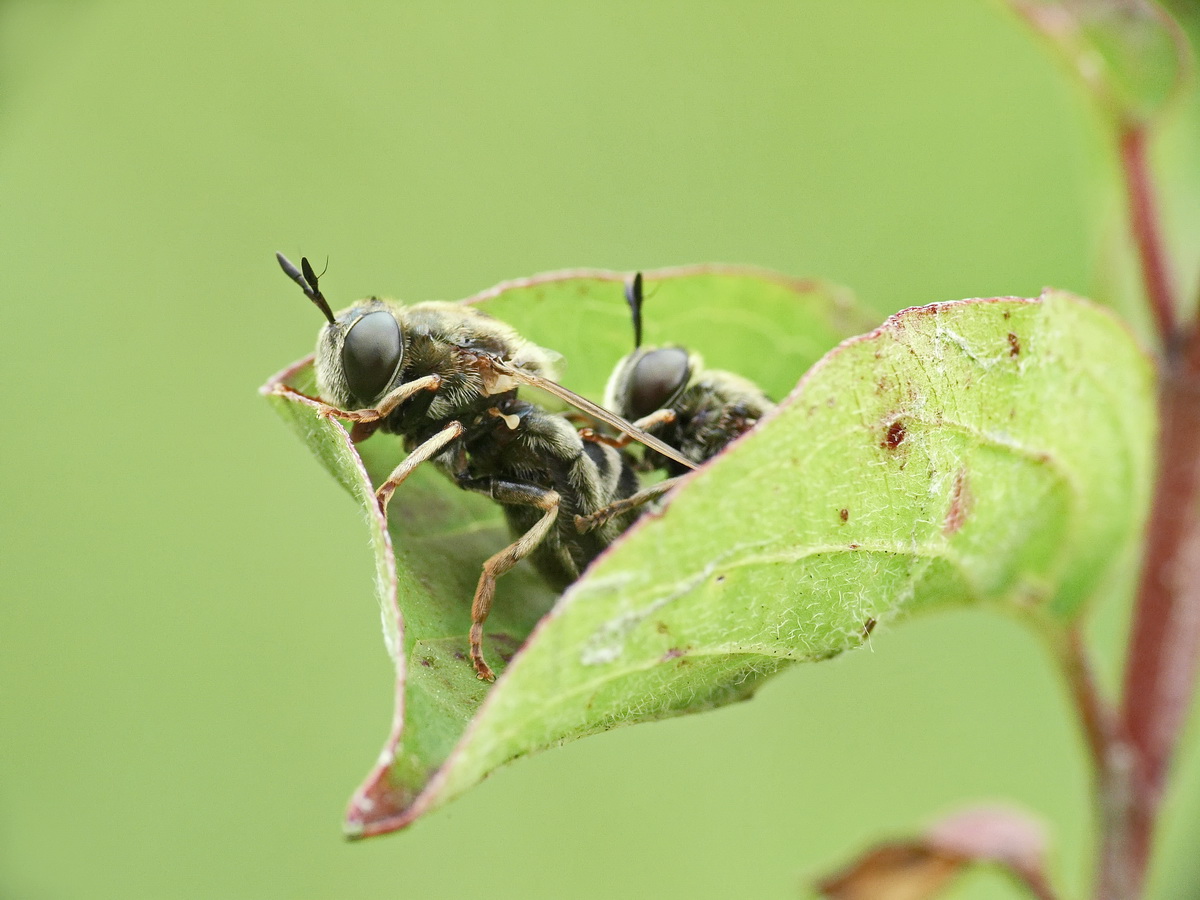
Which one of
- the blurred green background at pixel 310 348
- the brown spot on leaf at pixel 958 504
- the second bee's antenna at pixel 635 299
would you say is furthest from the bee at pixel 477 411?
the blurred green background at pixel 310 348

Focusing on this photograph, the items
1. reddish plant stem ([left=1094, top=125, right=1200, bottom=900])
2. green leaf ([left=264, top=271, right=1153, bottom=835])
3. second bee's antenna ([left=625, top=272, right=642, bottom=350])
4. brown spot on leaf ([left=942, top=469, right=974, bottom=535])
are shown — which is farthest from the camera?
second bee's antenna ([left=625, top=272, right=642, bottom=350])

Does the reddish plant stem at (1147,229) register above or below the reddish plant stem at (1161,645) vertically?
above

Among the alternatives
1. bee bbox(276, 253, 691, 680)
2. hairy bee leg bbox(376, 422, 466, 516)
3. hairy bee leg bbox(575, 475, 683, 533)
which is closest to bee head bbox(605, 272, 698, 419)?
bee bbox(276, 253, 691, 680)

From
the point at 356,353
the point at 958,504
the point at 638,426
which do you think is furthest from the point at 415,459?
the point at 958,504

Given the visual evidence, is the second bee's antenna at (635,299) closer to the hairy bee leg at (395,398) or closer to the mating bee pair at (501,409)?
the mating bee pair at (501,409)

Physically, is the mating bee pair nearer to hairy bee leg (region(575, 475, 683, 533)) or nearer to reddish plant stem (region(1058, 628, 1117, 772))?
hairy bee leg (region(575, 475, 683, 533))

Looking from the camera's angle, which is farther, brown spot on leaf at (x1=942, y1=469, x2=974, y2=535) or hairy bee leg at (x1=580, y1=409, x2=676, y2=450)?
hairy bee leg at (x1=580, y1=409, x2=676, y2=450)

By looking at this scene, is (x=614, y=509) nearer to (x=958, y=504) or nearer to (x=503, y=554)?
(x=503, y=554)
